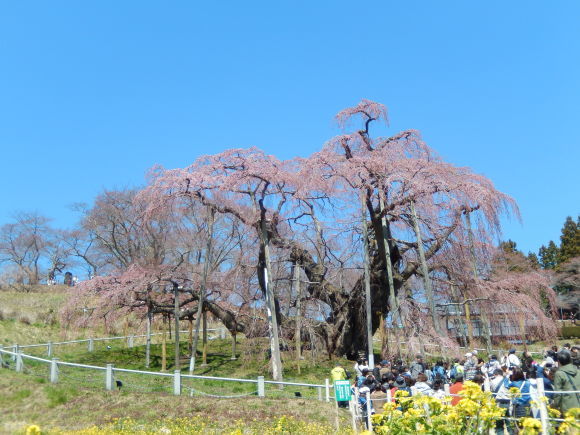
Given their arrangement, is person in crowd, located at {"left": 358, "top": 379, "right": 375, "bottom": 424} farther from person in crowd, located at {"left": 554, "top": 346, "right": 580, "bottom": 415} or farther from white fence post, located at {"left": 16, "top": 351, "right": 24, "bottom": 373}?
white fence post, located at {"left": 16, "top": 351, "right": 24, "bottom": 373}

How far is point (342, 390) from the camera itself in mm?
13570

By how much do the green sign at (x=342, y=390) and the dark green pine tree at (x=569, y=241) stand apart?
4635 cm

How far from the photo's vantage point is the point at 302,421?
1280cm

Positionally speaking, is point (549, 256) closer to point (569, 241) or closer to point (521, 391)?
point (569, 241)

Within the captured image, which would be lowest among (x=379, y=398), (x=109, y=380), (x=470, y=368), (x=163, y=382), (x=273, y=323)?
(x=163, y=382)

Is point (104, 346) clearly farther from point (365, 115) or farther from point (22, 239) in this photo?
point (22, 239)

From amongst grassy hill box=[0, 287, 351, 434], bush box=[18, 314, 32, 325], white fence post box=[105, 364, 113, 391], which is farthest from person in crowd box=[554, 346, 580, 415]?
bush box=[18, 314, 32, 325]

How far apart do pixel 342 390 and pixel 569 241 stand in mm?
50070

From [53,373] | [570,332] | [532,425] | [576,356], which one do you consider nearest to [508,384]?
[576,356]

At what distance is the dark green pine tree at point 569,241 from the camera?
5372cm

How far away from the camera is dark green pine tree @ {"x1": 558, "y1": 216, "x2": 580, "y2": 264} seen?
176ft

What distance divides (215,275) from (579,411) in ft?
82.3

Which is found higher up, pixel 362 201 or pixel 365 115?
pixel 365 115

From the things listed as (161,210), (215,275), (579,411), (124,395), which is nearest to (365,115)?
(161,210)
